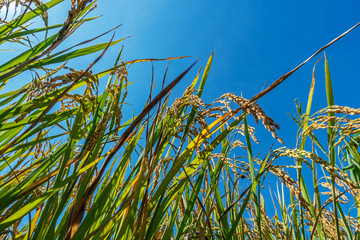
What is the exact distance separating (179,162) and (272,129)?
1.28 ft

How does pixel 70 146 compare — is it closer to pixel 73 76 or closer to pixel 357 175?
pixel 73 76

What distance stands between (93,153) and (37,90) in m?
0.30

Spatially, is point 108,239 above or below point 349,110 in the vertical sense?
below

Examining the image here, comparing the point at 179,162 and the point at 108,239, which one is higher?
the point at 179,162

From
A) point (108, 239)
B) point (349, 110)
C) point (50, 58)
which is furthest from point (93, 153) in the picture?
point (349, 110)

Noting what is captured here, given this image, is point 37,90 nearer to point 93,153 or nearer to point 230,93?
point 93,153

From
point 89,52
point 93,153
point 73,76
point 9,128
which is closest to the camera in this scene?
point 73,76

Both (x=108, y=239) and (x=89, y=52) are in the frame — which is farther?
(x=89, y=52)

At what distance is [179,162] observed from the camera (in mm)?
1176

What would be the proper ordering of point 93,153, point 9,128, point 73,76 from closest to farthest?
point 73,76
point 93,153
point 9,128

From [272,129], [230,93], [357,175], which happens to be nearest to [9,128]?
[230,93]

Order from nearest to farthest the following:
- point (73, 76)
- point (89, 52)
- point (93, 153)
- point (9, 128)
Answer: point (73, 76), point (93, 153), point (9, 128), point (89, 52)

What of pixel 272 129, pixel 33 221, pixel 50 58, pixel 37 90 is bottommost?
pixel 33 221

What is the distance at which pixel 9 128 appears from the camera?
48.8 inches
